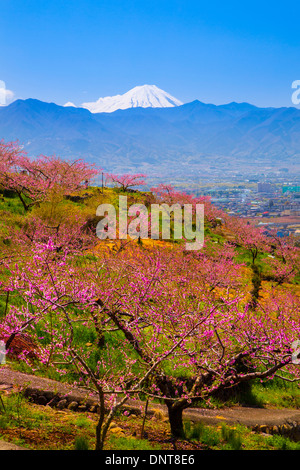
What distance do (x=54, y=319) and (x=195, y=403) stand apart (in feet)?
16.2

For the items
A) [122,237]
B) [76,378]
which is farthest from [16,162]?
[76,378]

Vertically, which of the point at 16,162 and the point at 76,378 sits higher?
the point at 16,162

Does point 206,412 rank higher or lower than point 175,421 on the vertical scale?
lower

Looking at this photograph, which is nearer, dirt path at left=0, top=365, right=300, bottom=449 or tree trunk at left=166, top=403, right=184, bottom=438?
tree trunk at left=166, top=403, right=184, bottom=438

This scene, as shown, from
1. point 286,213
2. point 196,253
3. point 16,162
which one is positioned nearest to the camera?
point 196,253

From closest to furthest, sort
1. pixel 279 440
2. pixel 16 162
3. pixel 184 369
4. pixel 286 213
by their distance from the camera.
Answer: pixel 279 440, pixel 184 369, pixel 16 162, pixel 286 213

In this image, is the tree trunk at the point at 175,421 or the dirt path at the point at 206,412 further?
the dirt path at the point at 206,412

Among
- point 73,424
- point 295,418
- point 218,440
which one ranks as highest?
point 73,424

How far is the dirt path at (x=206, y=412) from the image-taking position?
771cm

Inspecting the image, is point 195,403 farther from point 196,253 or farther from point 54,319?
point 196,253

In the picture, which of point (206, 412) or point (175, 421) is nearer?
point (175, 421)

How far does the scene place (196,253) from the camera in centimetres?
2488

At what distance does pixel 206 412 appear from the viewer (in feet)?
28.8

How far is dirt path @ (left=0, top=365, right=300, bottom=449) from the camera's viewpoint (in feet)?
25.3
